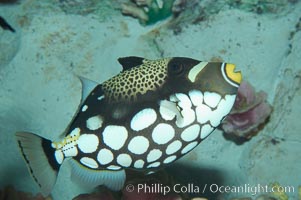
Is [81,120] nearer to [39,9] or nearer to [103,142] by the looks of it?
[103,142]

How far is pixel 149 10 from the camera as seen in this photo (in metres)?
3.31

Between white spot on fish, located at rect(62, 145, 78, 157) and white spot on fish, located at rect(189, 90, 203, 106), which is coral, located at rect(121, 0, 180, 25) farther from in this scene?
white spot on fish, located at rect(62, 145, 78, 157)

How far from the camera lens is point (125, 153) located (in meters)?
1.69

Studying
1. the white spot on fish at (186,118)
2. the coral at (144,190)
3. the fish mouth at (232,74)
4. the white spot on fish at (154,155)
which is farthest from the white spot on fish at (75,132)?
the coral at (144,190)

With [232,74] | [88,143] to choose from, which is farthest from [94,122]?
[232,74]

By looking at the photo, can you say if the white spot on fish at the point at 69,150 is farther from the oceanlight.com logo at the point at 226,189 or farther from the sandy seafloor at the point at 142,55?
the sandy seafloor at the point at 142,55

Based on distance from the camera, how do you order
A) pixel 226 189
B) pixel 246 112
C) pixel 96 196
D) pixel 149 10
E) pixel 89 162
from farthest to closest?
pixel 149 10 < pixel 226 189 < pixel 246 112 < pixel 96 196 < pixel 89 162

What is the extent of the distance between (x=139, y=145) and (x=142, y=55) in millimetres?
1770

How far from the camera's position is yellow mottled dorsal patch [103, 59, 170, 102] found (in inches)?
65.2

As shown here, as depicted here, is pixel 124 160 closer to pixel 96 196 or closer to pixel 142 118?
pixel 142 118

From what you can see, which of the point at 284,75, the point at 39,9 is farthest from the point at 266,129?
the point at 39,9

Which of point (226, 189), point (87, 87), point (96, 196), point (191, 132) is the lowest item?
point (226, 189)

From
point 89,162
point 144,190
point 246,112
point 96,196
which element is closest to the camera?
point 89,162

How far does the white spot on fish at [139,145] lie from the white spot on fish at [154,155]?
3cm
